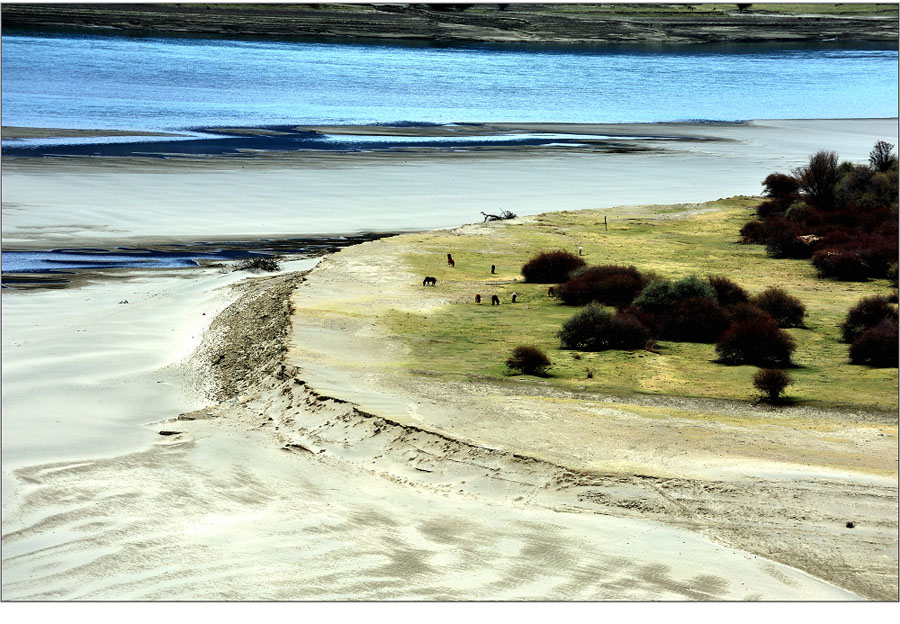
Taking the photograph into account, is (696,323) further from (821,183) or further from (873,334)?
(821,183)

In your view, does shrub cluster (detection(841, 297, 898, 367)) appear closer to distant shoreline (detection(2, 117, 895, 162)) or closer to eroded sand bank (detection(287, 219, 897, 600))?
eroded sand bank (detection(287, 219, 897, 600))

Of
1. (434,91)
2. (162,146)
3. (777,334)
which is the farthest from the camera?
(434,91)

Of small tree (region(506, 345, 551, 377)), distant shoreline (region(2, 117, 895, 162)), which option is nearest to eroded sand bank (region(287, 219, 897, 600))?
small tree (region(506, 345, 551, 377))

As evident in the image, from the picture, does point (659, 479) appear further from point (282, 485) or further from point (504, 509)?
point (282, 485)

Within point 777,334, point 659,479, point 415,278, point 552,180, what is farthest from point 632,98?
point 659,479

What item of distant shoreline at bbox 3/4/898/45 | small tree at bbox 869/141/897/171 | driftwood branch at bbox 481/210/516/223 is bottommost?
driftwood branch at bbox 481/210/516/223

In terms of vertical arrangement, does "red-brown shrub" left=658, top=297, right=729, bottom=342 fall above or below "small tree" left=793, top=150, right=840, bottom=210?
below
